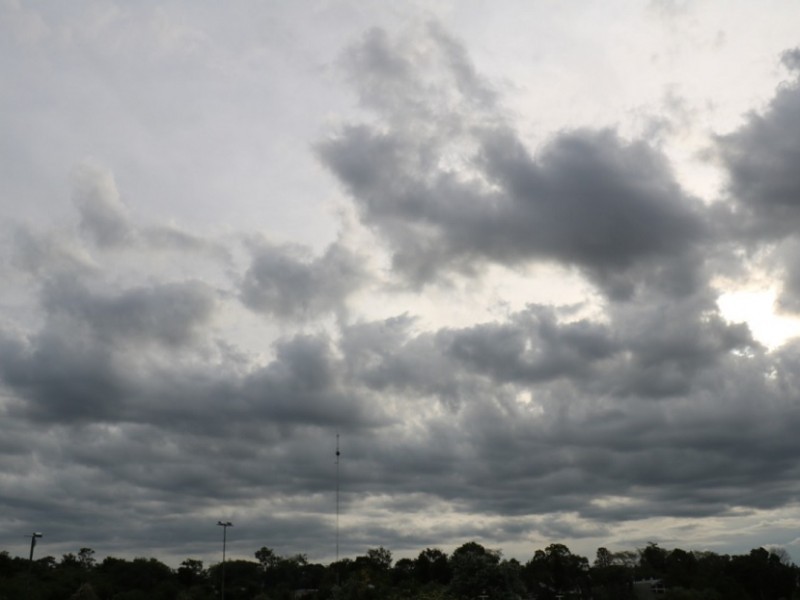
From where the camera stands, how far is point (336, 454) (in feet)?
277

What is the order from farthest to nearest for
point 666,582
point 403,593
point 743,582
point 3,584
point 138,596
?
point 666,582
point 743,582
point 138,596
point 3,584
point 403,593

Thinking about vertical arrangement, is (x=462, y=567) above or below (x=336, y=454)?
below

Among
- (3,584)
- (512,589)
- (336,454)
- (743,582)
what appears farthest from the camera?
(743,582)

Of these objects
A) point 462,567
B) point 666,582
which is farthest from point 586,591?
point 462,567

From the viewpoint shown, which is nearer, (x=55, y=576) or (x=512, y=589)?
(x=512, y=589)

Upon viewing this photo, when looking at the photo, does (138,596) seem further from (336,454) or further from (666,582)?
(666,582)

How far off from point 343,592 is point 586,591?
10009cm

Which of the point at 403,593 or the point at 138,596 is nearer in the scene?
the point at 403,593

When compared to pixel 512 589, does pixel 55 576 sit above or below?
above

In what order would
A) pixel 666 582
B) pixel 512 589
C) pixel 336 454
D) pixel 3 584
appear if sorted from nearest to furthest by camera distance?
pixel 336 454 < pixel 512 589 < pixel 3 584 < pixel 666 582

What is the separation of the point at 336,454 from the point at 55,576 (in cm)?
12955

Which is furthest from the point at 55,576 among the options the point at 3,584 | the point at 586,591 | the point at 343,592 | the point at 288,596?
the point at 586,591

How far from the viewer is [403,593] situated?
101312 mm

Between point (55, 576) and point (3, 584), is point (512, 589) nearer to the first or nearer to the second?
point (3, 584)
